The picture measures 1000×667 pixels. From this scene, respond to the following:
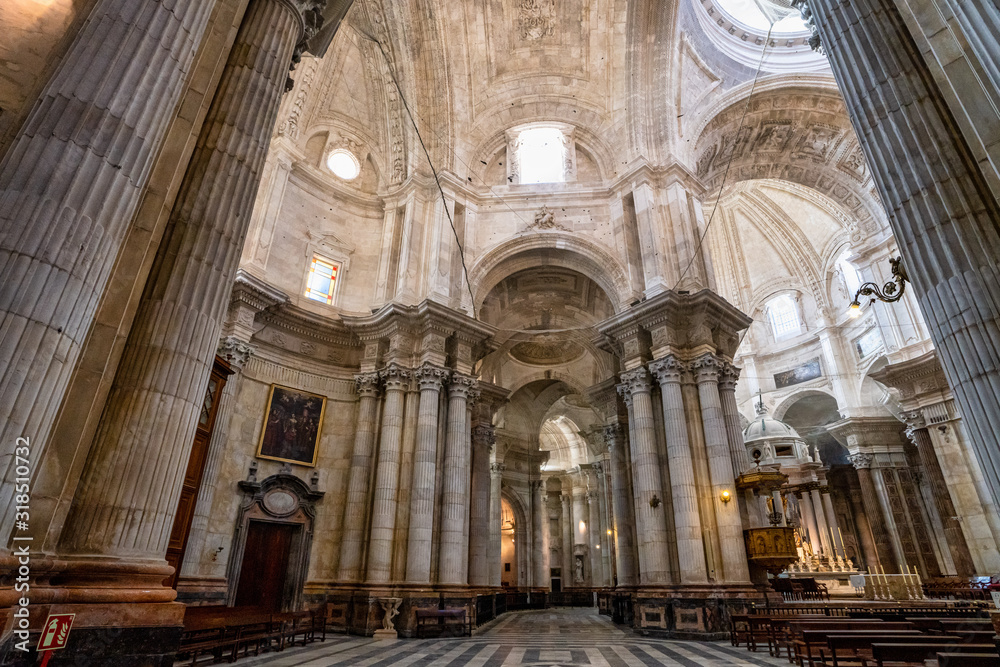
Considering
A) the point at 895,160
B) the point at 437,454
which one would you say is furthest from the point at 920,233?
the point at 437,454

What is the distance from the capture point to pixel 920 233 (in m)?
5.05

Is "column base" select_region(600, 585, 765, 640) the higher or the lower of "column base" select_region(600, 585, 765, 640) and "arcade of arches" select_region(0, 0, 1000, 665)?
the lower

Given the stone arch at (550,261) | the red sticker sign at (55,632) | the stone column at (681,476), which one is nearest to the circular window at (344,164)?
the stone arch at (550,261)

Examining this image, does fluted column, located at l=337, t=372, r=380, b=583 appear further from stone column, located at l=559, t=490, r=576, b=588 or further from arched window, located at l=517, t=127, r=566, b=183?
stone column, located at l=559, t=490, r=576, b=588

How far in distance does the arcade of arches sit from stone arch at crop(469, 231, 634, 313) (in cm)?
12

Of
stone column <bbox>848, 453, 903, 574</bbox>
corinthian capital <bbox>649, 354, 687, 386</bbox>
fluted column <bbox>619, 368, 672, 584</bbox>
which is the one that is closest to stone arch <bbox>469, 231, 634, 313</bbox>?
corinthian capital <bbox>649, 354, 687, 386</bbox>

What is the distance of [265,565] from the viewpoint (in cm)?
1305

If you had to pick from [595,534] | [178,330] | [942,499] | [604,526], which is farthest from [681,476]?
[595,534]

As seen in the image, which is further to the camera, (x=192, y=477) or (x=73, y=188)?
(x=192, y=477)

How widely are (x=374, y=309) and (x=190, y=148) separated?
10.6 m

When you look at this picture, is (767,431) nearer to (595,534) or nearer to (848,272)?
(848,272)

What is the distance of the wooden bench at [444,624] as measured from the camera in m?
12.1

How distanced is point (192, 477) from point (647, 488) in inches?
412

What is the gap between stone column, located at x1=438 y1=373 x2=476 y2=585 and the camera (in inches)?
531
